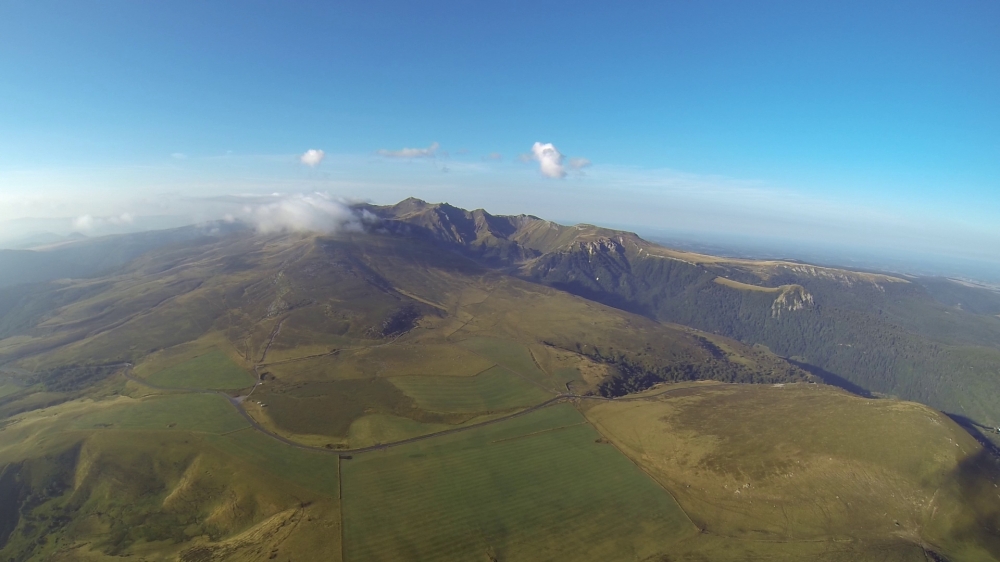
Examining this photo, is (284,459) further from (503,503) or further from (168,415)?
(503,503)

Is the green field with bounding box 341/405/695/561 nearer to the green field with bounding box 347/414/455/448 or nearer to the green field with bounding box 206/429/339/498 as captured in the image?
the green field with bounding box 206/429/339/498

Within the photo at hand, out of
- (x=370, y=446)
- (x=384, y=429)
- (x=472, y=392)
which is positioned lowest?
(x=370, y=446)

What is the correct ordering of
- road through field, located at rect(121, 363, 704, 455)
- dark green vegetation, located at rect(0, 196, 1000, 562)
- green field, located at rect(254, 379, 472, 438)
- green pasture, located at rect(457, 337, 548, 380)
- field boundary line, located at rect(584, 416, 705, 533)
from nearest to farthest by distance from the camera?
dark green vegetation, located at rect(0, 196, 1000, 562) < field boundary line, located at rect(584, 416, 705, 533) < road through field, located at rect(121, 363, 704, 455) < green field, located at rect(254, 379, 472, 438) < green pasture, located at rect(457, 337, 548, 380)

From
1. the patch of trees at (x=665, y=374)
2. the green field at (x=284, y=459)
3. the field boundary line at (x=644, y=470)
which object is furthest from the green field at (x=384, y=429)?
the patch of trees at (x=665, y=374)

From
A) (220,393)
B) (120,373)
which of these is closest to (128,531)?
(220,393)

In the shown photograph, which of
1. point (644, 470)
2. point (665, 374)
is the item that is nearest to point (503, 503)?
point (644, 470)

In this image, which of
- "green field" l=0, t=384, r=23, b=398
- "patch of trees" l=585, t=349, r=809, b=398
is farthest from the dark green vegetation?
"patch of trees" l=585, t=349, r=809, b=398
